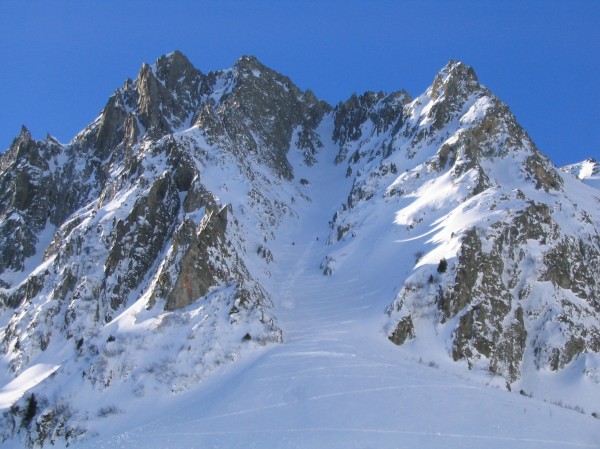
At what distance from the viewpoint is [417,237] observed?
49.9 m

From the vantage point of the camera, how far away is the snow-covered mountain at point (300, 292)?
25516mm

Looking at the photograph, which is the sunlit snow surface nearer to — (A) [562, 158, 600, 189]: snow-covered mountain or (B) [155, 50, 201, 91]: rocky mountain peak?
(B) [155, 50, 201, 91]: rocky mountain peak

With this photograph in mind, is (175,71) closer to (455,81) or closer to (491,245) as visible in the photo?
(455,81)

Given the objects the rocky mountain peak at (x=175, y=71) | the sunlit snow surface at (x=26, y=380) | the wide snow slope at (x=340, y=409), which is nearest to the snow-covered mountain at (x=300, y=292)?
the wide snow slope at (x=340, y=409)

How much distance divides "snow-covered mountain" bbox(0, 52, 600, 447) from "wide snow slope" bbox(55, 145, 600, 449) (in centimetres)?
12

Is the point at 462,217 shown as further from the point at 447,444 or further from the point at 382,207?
the point at 447,444

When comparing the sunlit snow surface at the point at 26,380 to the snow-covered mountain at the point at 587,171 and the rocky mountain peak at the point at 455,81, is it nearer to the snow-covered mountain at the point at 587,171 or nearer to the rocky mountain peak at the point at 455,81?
the rocky mountain peak at the point at 455,81

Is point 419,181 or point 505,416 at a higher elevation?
point 419,181

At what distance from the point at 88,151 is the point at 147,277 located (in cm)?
5395

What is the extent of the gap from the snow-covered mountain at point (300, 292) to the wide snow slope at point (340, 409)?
0.12m

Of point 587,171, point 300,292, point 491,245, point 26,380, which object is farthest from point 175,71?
point 491,245

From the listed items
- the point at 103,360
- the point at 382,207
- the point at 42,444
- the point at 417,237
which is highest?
the point at 382,207

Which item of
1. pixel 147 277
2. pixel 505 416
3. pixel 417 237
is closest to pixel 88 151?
pixel 147 277

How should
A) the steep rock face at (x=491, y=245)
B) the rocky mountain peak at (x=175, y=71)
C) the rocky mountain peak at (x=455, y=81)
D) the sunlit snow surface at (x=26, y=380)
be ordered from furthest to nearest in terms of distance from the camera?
the rocky mountain peak at (x=175, y=71), the rocky mountain peak at (x=455, y=81), the sunlit snow surface at (x=26, y=380), the steep rock face at (x=491, y=245)
